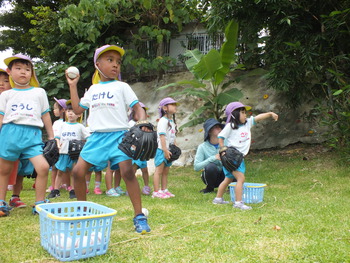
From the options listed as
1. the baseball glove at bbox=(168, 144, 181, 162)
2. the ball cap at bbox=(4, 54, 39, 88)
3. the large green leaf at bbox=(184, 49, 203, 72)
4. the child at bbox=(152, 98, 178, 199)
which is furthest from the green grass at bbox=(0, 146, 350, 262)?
the large green leaf at bbox=(184, 49, 203, 72)

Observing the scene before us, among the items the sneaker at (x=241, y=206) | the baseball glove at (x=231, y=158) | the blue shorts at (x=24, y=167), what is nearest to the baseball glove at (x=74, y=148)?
the blue shorts at (x=24, y=167)

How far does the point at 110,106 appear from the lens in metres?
3.37

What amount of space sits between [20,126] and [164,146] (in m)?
2.12

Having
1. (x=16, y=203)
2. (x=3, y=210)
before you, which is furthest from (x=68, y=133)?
(x=3, y=210)

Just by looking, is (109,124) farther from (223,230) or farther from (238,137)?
(238,137)

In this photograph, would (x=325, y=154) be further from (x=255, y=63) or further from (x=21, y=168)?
(x=21, y=168)

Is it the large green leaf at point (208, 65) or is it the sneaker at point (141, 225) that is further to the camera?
the large green leaf at point (208, 65)

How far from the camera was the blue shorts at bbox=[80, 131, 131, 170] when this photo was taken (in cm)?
324

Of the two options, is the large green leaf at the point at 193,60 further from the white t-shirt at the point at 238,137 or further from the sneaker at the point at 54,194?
the sneaker at the point at 54,194

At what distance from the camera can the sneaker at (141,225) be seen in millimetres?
3144

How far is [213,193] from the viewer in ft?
18.8

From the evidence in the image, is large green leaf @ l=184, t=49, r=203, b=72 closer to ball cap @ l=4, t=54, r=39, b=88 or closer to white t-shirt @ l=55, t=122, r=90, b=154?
white t-shirt @ l=55, t=122, r=90, b=154

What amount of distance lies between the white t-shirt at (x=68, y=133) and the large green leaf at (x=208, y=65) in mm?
2922

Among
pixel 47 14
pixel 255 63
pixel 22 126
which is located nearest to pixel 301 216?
pixel 22 126
